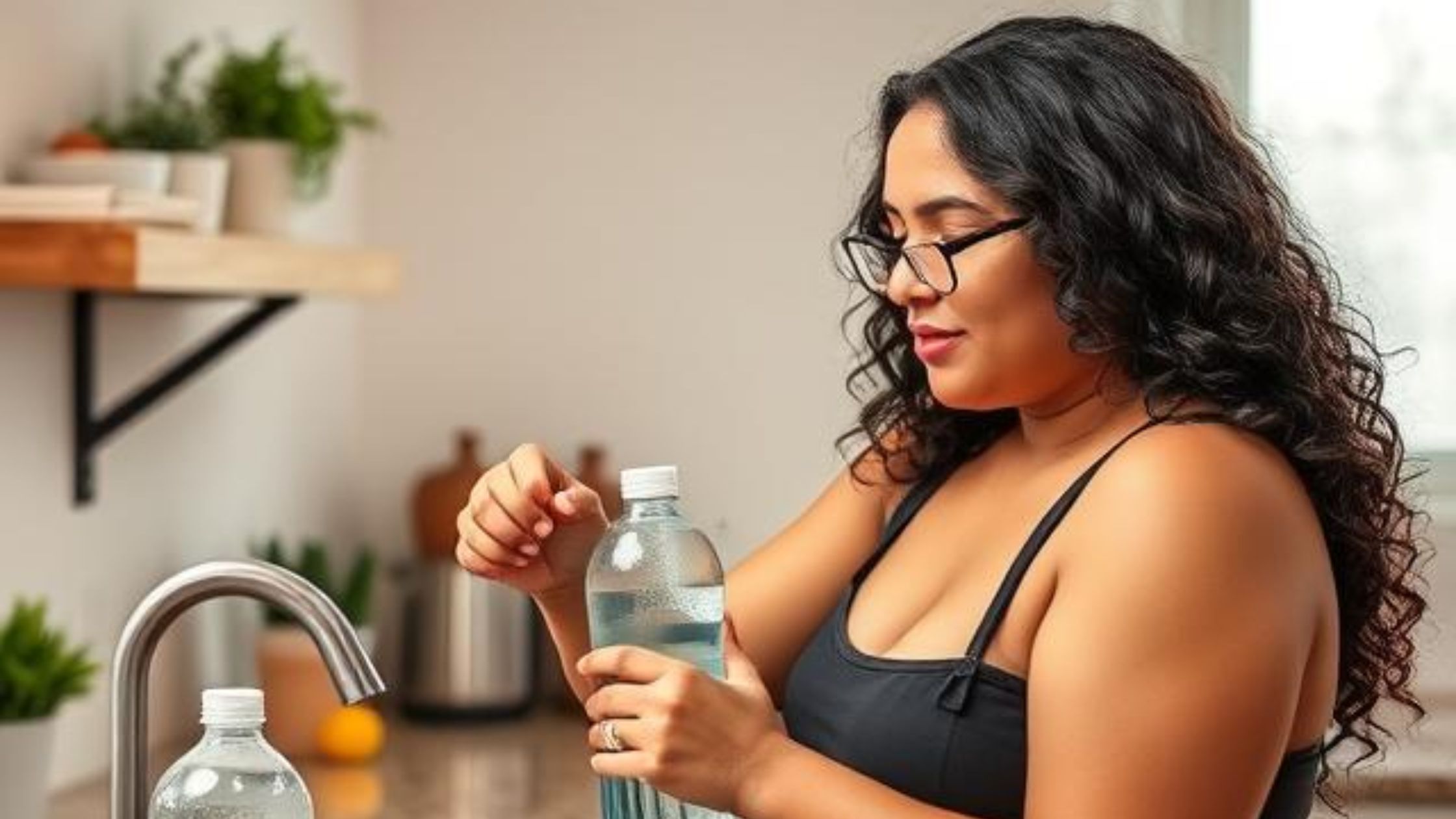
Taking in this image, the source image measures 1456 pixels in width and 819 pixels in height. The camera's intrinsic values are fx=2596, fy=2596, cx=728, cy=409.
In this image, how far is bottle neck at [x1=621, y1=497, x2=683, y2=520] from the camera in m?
1.51

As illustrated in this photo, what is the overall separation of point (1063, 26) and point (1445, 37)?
185 centimetres

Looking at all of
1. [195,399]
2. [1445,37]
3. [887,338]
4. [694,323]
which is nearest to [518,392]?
[694,323]

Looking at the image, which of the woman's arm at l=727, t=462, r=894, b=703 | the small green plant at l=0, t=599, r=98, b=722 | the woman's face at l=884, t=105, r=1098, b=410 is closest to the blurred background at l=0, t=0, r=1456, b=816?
the small green plant at l=0, t=599, r=98, b=722

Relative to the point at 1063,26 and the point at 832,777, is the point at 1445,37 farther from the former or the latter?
the point at 832,777

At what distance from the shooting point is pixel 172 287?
2725 mm

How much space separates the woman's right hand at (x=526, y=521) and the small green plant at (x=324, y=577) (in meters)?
1.63

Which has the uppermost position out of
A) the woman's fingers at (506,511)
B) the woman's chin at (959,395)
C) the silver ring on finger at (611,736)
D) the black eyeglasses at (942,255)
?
the black eyeglasses at (942,255)

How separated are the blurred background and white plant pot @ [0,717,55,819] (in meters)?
0.38

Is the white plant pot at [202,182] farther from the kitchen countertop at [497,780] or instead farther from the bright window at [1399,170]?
the bright window at [1399,170]

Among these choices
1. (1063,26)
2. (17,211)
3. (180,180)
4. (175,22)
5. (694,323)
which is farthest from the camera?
(694,323)

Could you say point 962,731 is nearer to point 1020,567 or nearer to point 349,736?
point 1020,567

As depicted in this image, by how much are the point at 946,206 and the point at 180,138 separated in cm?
162

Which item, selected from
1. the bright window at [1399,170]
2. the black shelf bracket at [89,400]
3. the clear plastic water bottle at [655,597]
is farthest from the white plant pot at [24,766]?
the bright window at [1399,170]

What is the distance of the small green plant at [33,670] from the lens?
249 centimetres
